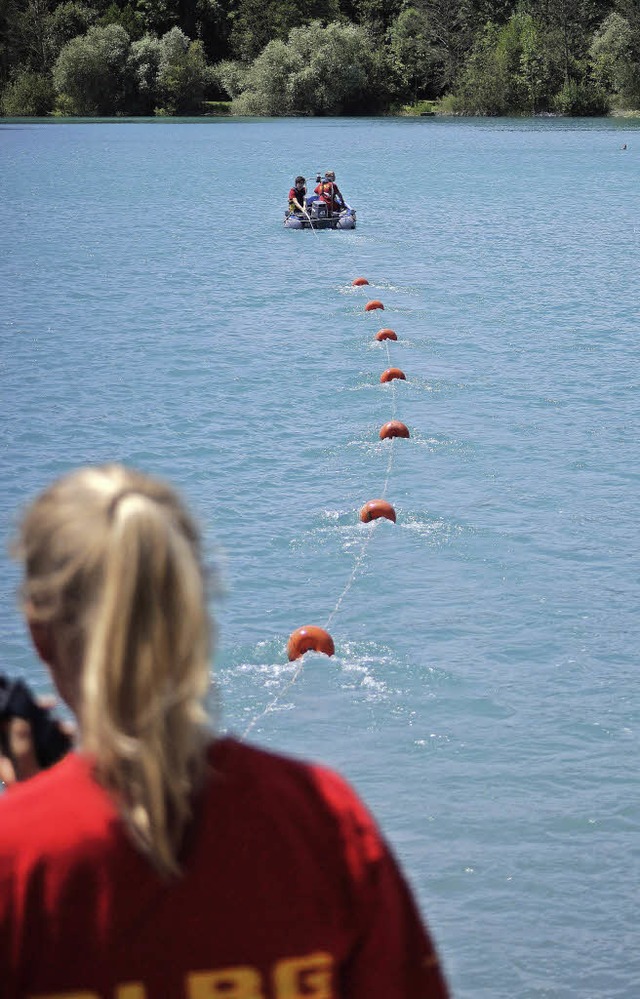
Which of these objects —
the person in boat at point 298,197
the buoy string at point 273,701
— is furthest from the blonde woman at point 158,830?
the person in boat at point 298,197

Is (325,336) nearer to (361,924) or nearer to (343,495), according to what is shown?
(343,495)

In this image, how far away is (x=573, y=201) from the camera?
126ft

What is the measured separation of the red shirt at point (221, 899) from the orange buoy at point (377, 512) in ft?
31.6

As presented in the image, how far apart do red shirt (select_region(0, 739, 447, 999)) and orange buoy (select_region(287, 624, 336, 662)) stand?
693 cm

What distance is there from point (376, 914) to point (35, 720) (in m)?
0.64

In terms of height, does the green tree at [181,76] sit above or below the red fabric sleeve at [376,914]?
above

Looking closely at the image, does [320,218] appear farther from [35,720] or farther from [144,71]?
[144,71]

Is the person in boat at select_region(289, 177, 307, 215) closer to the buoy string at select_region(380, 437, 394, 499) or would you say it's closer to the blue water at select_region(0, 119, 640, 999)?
the blue water at select_region(0, 119, 640, 999)

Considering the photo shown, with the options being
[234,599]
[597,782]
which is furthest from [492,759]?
[234,599]

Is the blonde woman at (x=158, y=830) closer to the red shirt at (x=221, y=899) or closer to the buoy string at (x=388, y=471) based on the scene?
the red shirt at (x=221, y=899)

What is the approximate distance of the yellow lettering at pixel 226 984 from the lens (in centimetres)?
169

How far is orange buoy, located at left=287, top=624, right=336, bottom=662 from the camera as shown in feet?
28.5

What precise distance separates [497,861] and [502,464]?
23.2ft

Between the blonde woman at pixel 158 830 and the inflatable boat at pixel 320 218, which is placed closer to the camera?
the blonde woman at pixel 158 830
